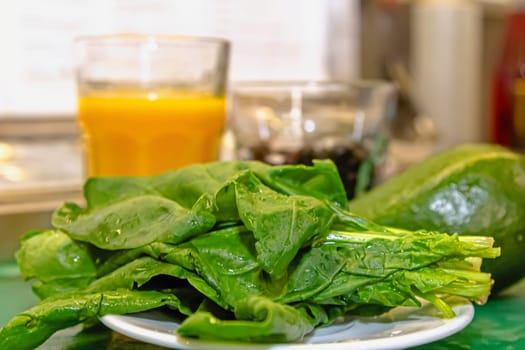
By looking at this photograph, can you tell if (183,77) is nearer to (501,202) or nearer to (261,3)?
(501,202)

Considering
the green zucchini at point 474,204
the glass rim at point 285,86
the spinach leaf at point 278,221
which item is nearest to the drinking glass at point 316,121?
the glass rim at point 285,86

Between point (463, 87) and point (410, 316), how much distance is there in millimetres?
1086

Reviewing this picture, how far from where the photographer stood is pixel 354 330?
48 cm

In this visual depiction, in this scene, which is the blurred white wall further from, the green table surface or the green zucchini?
the green zucchini

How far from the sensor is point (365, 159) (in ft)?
2.92

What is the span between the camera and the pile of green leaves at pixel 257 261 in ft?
1.40

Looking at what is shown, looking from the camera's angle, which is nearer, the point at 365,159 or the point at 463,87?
the point at 365,159

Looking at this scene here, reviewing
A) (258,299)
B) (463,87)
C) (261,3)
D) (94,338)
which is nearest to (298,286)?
(258,299)

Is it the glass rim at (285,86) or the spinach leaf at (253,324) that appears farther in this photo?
the glass rim at (285,86)

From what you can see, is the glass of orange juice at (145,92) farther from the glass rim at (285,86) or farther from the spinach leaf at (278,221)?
the spinach leaf at (278,221)

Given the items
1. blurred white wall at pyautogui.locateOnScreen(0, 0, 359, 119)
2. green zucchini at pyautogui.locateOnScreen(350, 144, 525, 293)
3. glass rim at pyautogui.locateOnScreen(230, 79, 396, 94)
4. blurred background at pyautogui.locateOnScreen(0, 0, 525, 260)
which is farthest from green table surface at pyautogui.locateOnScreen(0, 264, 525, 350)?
blurred white wall at pyautogui.locateOnScreen(0, 0, 359, 119)

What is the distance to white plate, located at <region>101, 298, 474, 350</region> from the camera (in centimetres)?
41

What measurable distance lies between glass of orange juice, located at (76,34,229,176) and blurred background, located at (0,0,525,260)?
9 cm

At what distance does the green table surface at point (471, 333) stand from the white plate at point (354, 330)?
0.02 meters
